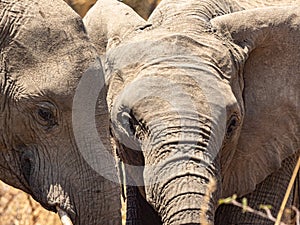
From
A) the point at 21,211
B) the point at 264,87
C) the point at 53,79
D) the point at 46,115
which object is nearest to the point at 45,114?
the point at 46,115

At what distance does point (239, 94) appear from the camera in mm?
6691

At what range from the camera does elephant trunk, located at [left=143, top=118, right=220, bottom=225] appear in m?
6.14

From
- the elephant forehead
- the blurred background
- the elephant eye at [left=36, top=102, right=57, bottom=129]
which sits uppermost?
the elephant forehead

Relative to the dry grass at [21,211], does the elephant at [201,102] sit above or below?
above

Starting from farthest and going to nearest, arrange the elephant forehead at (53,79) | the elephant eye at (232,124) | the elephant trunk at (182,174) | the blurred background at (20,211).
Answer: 1. the blurred background at (20,211)
2. the elephant forehead at (53,79)
3. the elephant eye at (232,124)
4. the elephant trunk at (182,174)

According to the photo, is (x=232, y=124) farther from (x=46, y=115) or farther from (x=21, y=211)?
(x=21, y=211)

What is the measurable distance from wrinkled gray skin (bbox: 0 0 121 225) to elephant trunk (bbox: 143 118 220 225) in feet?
1.46

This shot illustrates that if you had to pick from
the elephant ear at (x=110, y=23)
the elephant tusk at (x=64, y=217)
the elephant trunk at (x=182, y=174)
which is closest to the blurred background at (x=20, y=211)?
the elephant ear at (x=110, y=23)

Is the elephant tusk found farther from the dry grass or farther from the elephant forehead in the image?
the dry grass

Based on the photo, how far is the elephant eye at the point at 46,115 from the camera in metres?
6.68

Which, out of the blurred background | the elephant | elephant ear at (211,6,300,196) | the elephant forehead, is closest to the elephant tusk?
the elephant

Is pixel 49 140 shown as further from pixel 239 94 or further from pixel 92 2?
pixel 92 2

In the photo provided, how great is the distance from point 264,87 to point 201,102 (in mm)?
558

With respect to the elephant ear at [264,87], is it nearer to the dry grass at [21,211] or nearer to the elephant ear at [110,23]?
the elephant ear at [110,23]
